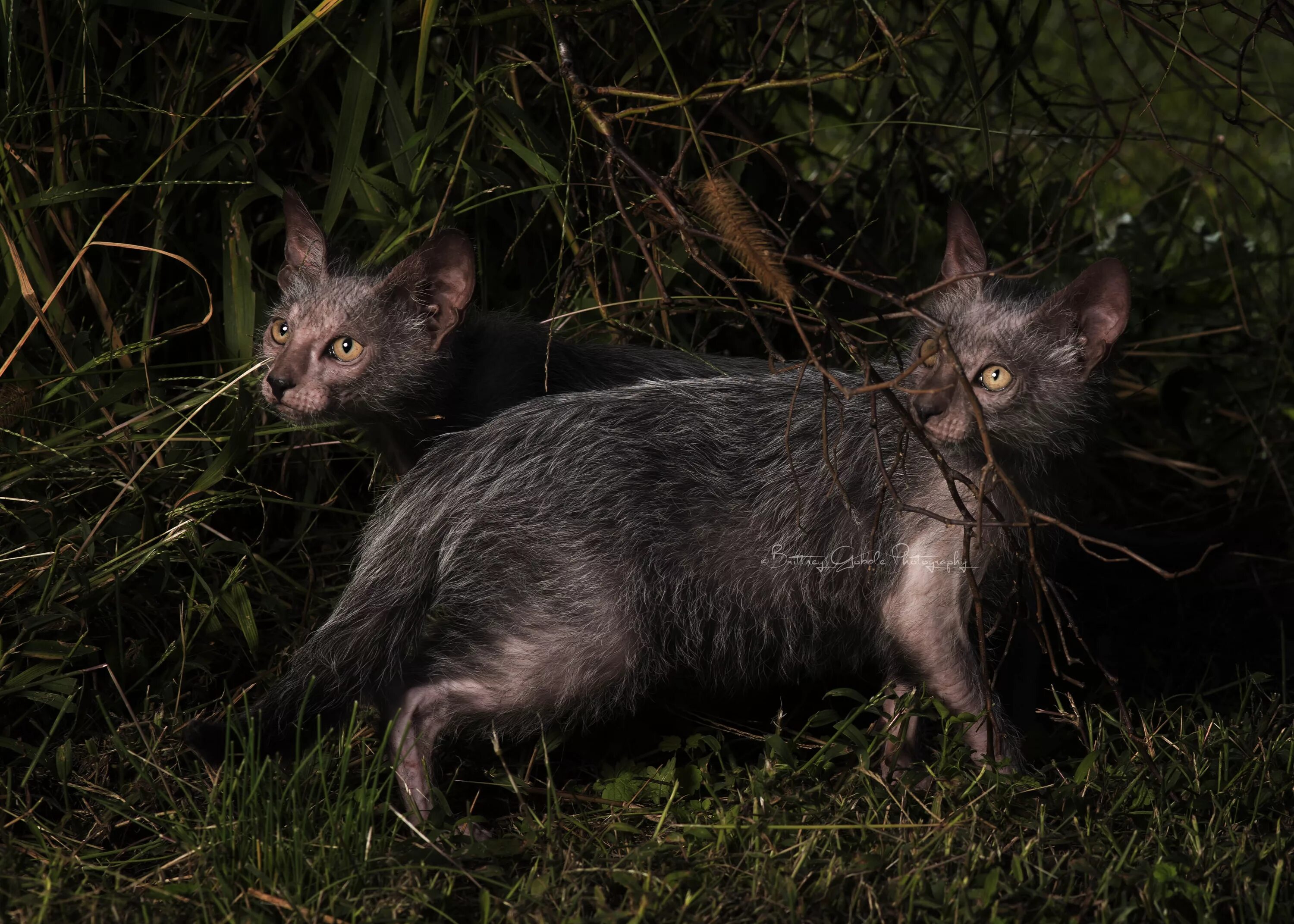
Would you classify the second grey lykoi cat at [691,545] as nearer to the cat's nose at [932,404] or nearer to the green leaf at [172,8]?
the cat's nose at [932,404]

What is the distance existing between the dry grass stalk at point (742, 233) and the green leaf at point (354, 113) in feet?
4.85

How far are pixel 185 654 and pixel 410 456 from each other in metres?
0.87

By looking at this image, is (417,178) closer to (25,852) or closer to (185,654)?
(185,654)

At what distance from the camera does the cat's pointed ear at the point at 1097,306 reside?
3.19 meters

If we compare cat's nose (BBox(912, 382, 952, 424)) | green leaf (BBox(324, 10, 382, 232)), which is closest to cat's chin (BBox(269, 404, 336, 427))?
green leaf (BBox(324, 10, 382, 232))

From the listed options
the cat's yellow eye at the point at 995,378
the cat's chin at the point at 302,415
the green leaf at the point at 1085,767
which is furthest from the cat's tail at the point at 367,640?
the green leaf at the point at 1085,767

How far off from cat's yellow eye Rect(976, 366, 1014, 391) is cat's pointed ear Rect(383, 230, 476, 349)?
148 cm

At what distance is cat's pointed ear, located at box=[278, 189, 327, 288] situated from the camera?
3.88 meters

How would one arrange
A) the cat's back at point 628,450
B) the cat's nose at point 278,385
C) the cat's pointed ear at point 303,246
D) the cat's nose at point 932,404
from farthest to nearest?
1. the cat's pointed ear at point 303,246
2. the cat's nose at point 278,385
3. the cat's back at point 628,450
4. the cat's nose at point 932,404

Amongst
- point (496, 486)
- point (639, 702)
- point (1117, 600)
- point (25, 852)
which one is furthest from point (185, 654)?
point (1117, 600)

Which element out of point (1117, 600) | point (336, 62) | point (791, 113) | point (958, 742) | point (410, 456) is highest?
point (336, 62)

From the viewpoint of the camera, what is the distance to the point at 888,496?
344cm
